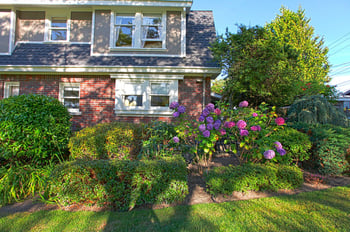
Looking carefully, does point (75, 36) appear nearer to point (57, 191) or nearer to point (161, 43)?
point (161, 43)

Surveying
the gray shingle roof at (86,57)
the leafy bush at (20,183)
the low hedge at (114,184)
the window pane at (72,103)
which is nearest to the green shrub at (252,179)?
the low hedge at (114,184)

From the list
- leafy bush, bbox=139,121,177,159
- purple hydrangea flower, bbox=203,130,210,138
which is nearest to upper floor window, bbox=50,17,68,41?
leafy bush, bbox=139,121,177,159

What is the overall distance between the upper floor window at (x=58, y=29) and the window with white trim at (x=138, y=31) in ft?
8.38

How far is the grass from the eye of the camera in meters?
2.91

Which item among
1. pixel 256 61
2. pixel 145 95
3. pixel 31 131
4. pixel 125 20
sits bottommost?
pixel 31 131

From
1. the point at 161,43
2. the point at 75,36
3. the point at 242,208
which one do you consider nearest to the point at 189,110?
the point at 161,43

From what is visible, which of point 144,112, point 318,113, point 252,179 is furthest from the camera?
point 144,112

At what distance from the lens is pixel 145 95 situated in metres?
8.06

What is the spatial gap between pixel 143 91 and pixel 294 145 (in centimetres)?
553

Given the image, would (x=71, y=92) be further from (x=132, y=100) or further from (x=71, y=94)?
(x=132, y=100)

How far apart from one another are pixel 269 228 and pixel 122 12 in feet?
30.0

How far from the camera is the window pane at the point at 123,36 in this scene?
8617 millimetres

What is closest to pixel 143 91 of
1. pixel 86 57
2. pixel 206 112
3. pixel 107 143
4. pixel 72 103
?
pixel 86 57

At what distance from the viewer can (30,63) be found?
314 inches
